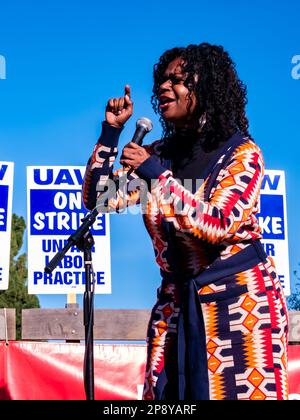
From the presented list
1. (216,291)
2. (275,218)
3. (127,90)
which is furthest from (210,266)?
(275,218)

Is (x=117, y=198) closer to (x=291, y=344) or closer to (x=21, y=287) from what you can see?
(x=291, y=344)

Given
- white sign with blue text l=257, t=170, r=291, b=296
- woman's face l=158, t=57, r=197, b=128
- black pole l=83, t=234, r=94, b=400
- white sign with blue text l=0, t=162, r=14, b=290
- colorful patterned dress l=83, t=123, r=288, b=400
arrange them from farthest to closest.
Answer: white sign with blue text l=257, t=170, r=291, b=296 < white sign with blue text l=0, t=162, r=14, b=290 < black pole l=83, t=234, r=94, b=400 < woman's face l=158, t=57, r=197, b=128 < colorful patterned dress l=83, t=123, r=288, b=400

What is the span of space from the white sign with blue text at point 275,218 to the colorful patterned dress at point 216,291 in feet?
16.7

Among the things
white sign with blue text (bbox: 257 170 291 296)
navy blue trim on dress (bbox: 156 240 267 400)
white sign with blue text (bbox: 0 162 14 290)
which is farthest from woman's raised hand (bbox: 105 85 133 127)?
white sign with blue text (bbox: 257 170 291 296)

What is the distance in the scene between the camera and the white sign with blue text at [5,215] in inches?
274

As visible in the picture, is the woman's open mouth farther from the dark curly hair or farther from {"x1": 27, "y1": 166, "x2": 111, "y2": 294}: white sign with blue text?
{"x1": 27, "y1": 166, "x2": 111, "y2": 294}: white sign with blue text

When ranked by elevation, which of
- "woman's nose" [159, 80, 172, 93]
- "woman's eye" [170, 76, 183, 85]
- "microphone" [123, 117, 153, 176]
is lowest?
"microphone" [123, 117, 153, 176]

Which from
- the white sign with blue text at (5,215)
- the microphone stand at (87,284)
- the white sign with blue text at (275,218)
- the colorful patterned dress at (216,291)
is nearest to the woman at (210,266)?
the colorful patterned dress at (216,291)

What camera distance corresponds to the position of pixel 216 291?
2.71 metres

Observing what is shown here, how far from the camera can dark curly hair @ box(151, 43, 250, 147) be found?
2.93 metres

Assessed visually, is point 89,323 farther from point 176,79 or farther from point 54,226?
point 54,226

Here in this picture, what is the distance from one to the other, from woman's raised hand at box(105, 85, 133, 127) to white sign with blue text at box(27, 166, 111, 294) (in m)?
4.14

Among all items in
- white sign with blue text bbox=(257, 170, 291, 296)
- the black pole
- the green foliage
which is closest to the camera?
the black pole

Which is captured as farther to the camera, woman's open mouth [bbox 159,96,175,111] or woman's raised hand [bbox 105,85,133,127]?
woman's raised hand [bbox 105,85,133,127]
